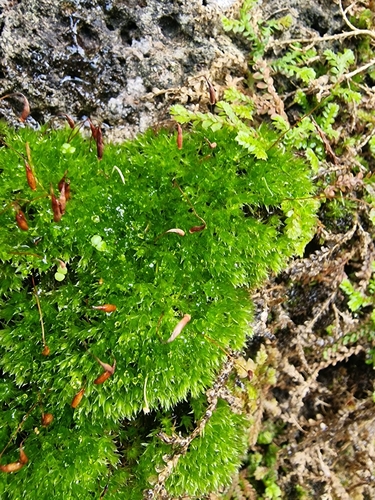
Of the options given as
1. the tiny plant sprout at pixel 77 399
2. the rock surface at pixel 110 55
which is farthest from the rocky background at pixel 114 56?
the tiny plant sprout at pixel 77 399

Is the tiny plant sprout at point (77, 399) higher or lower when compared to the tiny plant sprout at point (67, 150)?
lower

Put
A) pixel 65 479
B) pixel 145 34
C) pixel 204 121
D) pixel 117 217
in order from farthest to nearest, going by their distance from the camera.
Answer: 1. pixel 145 34
2. pixel 204 121
3. pixel 117 217
4. pixel 65 479

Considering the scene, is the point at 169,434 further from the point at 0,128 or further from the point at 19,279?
the point at 0,128

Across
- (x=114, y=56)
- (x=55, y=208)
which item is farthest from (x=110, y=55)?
(x=55, y=208)

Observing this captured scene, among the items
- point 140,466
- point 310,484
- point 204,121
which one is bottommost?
point 310,484

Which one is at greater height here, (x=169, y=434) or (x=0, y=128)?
(x=0, y=128)

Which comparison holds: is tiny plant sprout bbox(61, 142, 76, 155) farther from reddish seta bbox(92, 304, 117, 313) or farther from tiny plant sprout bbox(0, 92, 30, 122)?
reddish seta bbox(92, 304, 117, 313)

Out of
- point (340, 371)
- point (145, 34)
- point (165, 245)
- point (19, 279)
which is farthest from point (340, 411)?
point (145, 34)

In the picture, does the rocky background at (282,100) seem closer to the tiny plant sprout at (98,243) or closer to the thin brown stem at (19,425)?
the tiny plant sprout at (98,243)

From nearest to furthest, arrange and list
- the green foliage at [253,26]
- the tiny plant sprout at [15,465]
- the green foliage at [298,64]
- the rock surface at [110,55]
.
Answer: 1. the tiny plant sprout at [15,465]
2. the rock surface at [110,55]
3. the green foliage at [253,26]
4. the green foliage at [298,64]
